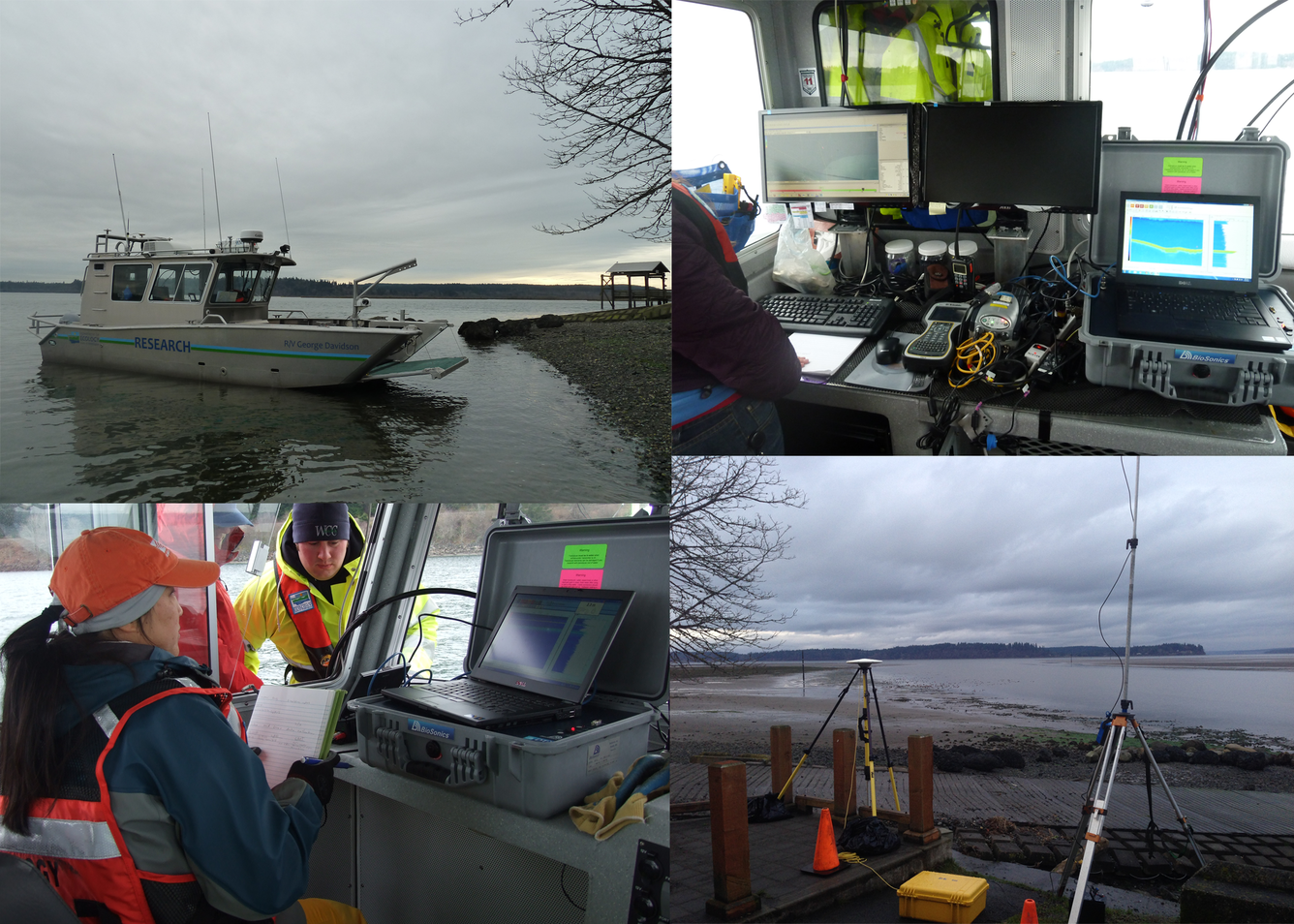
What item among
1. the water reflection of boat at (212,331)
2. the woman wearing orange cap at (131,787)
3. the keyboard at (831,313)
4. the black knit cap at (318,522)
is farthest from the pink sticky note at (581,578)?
the water reflection of boat at (212,331)

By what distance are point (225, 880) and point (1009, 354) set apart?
201 centimetres

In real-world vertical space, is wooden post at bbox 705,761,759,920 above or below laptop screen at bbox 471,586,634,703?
below

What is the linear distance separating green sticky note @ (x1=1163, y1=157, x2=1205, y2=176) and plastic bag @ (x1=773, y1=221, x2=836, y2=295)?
98 centimetres

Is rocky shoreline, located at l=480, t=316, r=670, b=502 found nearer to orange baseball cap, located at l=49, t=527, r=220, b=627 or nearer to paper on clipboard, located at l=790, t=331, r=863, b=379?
paper on clipboard, located at l=790, t=331, r=863, b=379

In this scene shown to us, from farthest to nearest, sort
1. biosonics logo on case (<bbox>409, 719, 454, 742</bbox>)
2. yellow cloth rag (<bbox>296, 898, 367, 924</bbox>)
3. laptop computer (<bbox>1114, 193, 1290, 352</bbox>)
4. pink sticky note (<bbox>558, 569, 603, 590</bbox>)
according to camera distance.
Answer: laptop computer (<bbox>1114, 193, 1290, 352</bbox>)
pink sticky note (<bbox>558, 569, 603, 590</bbox>)
yellow cloth rag (<bbox>296, 898, 367, 924</bbox>)
biosonics logo on case (<bbox>409, 719, 454, 742</bbox>)

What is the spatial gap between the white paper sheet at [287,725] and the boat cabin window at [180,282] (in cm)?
399

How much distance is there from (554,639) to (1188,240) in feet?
6.43

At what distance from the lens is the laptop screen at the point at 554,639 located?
1.39 meters

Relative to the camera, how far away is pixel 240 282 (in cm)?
467

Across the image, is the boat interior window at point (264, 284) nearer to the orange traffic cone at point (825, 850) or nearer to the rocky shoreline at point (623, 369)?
the rocky shoreline at point (623, 369)

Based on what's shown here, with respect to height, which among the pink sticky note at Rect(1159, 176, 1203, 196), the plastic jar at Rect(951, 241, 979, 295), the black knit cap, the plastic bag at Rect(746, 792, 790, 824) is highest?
the pink sticky note at Rect(1159, 176, 1203, 196)

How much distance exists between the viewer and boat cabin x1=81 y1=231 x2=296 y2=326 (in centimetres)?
453

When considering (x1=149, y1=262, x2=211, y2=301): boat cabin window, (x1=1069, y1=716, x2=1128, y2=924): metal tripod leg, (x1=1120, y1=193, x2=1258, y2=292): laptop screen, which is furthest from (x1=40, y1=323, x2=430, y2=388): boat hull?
(x1=1069, y1=716, x2=1128, y2=924): metal tripod leg

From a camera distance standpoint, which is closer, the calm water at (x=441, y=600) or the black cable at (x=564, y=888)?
the black cable at (x=564, y=888)
